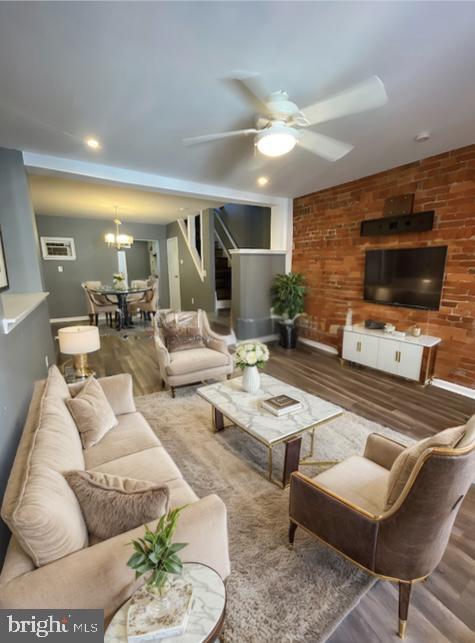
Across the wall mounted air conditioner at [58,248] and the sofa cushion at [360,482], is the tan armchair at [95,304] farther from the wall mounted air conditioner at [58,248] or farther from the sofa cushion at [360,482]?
the sofa cushion at [360,482]

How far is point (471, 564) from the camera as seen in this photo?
1540 mm

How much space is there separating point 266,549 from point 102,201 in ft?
20.1

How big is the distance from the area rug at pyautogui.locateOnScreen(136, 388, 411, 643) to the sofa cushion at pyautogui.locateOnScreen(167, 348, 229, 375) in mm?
676

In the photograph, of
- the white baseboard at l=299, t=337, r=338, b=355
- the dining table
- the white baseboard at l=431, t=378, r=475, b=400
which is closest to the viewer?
the white baseboard at l=431, t=378, r=475, b=400

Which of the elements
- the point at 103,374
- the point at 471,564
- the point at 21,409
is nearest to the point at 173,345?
the point at 103,374

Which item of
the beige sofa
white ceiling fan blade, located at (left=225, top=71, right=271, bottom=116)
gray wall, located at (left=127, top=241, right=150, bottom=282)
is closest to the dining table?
gray wall, located at (left=127, top=241, right=150, bottom=282)

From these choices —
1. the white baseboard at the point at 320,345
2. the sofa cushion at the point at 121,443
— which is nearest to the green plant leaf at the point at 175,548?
the sofa cushion at the point at 121,443

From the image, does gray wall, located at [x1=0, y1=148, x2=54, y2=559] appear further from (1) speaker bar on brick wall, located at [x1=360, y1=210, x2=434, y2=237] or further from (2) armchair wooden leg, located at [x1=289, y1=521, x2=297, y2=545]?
(1) speaker bar on brick wall, located at [x1=360, y1=210, x2=434, y2=237]

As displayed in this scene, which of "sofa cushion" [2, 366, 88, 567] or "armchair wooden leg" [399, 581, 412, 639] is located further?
"armchair wooden leg" [399, 581, 412, 639]

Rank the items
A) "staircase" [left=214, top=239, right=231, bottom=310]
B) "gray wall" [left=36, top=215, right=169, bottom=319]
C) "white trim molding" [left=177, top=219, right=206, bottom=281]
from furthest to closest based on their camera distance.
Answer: "staircase" [left=214, top=239, right=231, bottom=310]
"gray wall" [left=36, top=215, right=169, bottom=319]
"white trim molding" [left=177, top=219, right=206, bottom=281]

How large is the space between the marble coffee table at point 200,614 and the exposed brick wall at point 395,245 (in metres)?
3.72

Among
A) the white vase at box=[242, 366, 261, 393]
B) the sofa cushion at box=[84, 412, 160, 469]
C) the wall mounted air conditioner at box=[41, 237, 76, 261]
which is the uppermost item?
the wall mounted air conditioner at box=[41, 237, 76, 261]

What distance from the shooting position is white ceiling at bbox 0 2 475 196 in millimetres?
1528

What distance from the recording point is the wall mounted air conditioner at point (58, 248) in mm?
7339
